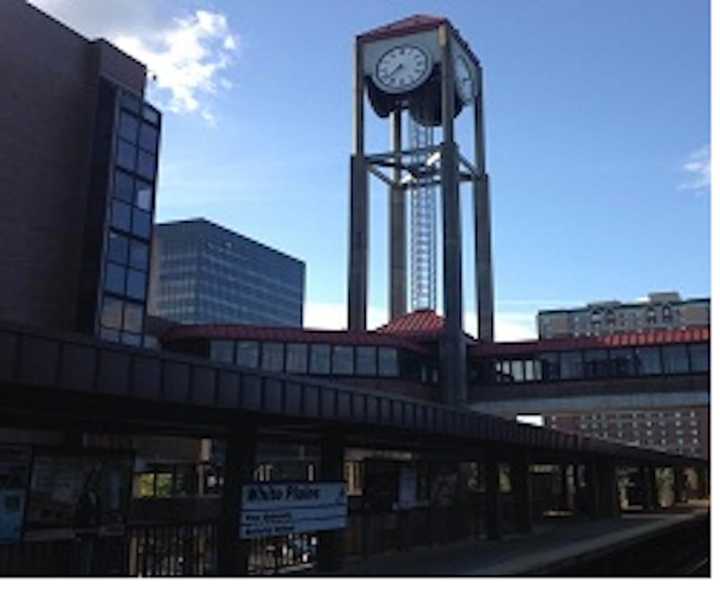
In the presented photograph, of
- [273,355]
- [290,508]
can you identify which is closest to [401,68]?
[273,355]

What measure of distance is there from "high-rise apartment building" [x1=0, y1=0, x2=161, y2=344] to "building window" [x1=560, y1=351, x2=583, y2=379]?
32652 millimetres

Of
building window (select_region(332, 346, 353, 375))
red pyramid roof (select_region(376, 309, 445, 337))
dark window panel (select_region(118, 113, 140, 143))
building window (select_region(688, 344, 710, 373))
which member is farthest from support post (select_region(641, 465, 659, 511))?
dark window panel (select_region(118, 113, 140, 143))

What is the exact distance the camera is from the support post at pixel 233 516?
18.8m

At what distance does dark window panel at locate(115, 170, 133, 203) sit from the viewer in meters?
41.2

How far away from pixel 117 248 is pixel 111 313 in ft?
10.5

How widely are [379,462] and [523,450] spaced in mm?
10971

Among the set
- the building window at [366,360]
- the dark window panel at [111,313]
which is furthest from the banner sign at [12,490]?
the building window at [366,360]

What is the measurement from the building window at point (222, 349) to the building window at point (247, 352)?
0.47 metres

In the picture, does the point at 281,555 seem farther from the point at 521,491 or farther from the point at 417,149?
the point at 417,149

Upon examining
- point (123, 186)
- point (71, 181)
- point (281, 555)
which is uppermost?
point (123, 186)

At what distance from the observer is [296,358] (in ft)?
194

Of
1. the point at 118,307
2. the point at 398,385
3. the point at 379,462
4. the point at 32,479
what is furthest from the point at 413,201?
the point at 32,479

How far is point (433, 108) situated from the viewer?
8206 cm

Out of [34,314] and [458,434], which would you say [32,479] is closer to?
[458,434]
